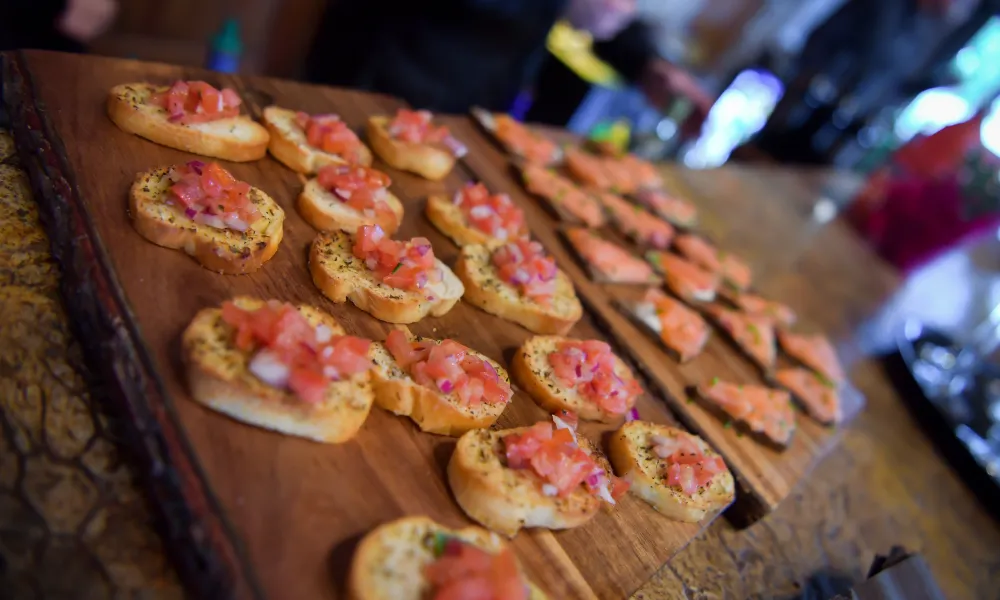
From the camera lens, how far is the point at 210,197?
213cm

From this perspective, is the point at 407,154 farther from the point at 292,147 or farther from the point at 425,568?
the point at 425,568

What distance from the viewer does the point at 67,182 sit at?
195 cm

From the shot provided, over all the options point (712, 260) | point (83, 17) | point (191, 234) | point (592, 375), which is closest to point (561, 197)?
point (712, 260)

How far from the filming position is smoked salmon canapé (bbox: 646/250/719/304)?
3727mm

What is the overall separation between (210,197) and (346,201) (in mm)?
575

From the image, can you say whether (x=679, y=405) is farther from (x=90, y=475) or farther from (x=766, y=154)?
(x=766, y=154)

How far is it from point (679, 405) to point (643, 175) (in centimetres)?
255

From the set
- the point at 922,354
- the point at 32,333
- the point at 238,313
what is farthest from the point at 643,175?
the point at 32,333

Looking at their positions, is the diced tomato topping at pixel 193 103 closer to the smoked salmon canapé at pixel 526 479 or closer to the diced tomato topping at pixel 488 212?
the diced tomato topping at pixel 488 212

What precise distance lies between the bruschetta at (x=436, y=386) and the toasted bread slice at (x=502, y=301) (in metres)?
0.50

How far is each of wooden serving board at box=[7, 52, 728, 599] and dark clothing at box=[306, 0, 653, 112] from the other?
183cm

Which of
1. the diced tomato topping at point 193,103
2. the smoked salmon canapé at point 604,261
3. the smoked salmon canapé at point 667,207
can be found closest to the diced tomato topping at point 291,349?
the diced tomato topping at point 193,103

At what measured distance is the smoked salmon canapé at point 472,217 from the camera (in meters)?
2.93

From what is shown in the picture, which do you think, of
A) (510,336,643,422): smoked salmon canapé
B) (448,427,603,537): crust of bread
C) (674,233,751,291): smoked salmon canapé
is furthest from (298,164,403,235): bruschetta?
(674,233,751,291): smoked salmon canapé
